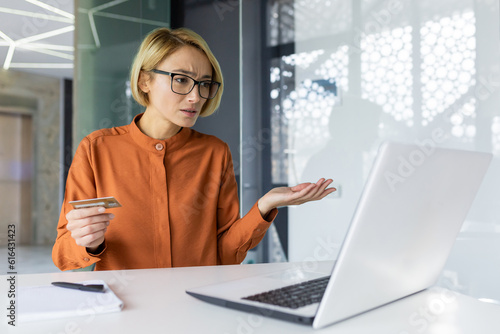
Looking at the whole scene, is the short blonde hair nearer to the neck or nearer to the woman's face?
the woman's face

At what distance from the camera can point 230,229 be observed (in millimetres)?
1610

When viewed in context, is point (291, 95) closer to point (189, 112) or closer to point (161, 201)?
point (189, 112)

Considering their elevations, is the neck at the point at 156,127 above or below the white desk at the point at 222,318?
above

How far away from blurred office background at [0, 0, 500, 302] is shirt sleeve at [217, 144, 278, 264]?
1.36 metres

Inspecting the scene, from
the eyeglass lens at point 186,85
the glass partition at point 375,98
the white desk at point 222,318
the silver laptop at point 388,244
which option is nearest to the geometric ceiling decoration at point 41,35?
the glass partition at point 375,98

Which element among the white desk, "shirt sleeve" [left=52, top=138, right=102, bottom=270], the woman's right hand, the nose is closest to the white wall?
the nose

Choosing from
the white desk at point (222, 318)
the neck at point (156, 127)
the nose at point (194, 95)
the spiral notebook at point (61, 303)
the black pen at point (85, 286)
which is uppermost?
the nose at point (194, 95)

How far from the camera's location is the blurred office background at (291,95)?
2439 mm

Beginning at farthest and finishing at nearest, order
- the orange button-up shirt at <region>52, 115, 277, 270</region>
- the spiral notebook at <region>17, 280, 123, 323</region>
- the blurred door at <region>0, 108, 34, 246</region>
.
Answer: the blurred door at <region>0, 108, 34, 246</region>
the orange button-up shirt at <region>52, 115, 277, 270</region>
the spiral notebook at <region>17, 280, 123, 323</region>

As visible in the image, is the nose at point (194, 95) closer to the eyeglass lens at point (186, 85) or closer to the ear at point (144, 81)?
the eyeglass lens at point (186, 85)

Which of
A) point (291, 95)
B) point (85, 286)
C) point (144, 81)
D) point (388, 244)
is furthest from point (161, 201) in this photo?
point (291, 95)

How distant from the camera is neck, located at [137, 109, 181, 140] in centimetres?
163

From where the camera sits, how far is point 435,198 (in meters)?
0.76

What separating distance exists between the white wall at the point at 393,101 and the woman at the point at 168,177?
1.36 m
